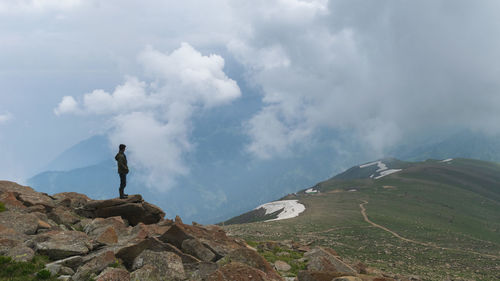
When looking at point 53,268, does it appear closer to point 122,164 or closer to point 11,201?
point 11,201

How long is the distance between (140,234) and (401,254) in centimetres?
4636

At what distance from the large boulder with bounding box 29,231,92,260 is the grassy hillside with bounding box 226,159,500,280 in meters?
33.8

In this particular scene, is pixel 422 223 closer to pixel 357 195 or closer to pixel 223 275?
pixel 357 195

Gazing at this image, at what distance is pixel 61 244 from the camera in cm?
1413

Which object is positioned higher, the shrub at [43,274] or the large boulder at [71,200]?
the large boulder at [71,200]

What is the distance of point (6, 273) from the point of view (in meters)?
11.6

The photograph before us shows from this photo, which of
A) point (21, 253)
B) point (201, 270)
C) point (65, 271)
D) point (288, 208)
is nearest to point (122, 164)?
point (21, 253)

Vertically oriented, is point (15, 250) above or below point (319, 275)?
above

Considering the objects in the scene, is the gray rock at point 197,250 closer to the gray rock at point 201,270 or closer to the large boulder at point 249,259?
the gray rock at point 201,270

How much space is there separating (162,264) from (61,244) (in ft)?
18.5

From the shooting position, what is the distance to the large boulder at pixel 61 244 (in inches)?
532

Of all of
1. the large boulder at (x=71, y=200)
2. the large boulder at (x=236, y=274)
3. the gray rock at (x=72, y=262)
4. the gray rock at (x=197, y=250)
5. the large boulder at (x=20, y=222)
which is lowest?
the large boulder at (x=236, y=274)

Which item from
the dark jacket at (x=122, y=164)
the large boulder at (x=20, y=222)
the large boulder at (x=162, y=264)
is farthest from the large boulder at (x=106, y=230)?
the dark jacket at (x=122, y=164)

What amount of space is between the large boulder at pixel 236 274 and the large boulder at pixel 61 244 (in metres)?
7.61
